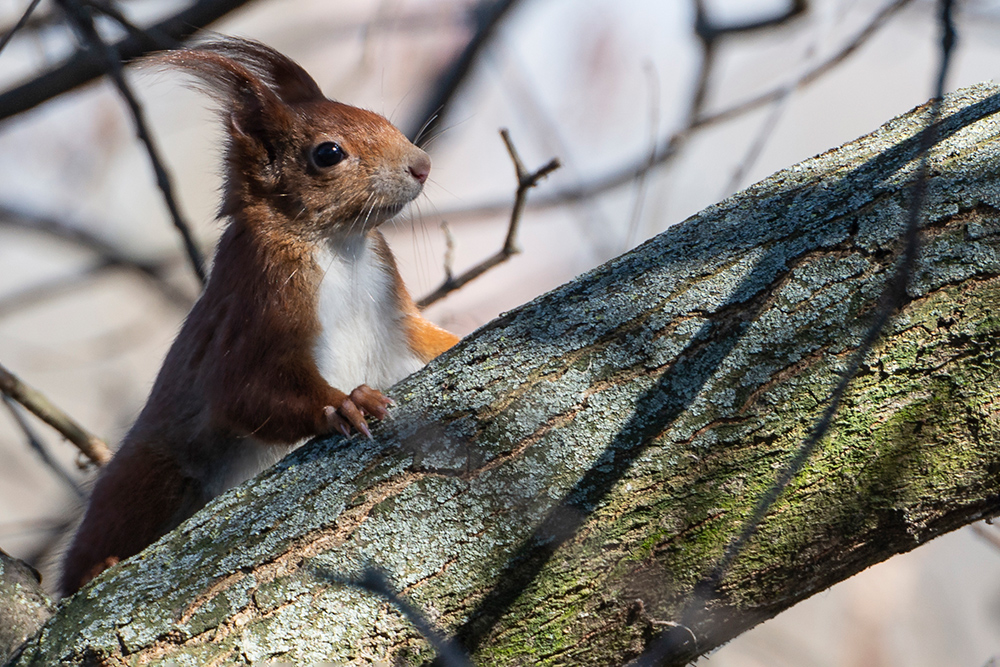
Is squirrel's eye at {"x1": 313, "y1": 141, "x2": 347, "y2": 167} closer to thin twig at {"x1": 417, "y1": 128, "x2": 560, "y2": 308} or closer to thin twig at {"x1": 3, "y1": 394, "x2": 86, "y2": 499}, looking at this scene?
thin twig at {"x1": 417, "y1": 128, "x2": 560, "y2": 308}

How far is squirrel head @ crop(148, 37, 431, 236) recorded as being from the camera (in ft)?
7.07

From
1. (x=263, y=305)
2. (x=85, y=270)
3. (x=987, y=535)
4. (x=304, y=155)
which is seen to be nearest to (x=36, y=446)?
(x=263, y=305)

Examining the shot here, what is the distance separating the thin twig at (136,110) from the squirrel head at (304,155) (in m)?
0.26

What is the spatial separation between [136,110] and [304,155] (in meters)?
0.57

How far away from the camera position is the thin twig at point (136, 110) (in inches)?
90.7

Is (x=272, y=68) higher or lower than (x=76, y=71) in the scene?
lower

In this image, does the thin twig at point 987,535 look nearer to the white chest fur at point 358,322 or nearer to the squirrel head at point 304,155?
the white chest fur at point 358,322

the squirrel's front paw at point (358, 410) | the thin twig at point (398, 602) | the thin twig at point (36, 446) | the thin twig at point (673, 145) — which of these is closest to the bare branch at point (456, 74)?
the thin twig at point (673, 145)

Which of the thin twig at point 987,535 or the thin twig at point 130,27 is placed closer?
the thin twig at point 987,535

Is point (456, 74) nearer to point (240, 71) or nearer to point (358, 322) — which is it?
point (240, 71)

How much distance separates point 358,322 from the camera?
218 centimetres

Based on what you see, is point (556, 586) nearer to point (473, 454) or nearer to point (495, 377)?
point (473, 454)

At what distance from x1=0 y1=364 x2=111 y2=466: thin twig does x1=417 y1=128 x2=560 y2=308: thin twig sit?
105 cm

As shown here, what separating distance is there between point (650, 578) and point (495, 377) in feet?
1.24
